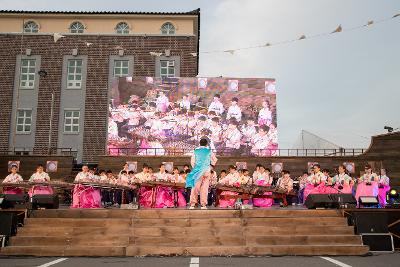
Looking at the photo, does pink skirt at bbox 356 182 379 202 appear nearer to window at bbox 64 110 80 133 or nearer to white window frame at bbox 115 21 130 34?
window at bbox 64 110 80 133

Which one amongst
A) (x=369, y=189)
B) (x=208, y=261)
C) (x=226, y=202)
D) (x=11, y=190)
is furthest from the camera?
(x=369, y=189)

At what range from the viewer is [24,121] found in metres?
29.5

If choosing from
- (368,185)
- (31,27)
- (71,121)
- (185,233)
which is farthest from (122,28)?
(185,233)

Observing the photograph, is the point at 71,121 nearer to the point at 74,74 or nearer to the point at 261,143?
the point at 74,74

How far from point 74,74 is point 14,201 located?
21114 millimetres

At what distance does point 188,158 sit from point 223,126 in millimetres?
3762

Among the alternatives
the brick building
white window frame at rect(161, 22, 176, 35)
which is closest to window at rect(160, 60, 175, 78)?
the brick building

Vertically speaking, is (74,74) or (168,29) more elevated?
(168,29)

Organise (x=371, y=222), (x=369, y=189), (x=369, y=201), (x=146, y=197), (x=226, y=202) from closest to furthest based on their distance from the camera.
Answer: (x=371, y=222)
(x=369, y=201)
(x=146, y=197)
(x=226, y=202)
(x=369, y=189)

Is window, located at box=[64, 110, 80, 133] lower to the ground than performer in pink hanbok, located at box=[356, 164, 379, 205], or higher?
higher

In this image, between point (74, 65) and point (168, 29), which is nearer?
point (74, 65)

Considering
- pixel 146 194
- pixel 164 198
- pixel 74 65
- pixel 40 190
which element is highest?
pixel 74 65

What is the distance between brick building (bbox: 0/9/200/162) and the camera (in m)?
29.2

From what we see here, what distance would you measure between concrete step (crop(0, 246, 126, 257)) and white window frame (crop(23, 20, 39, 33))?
26.3 metres
